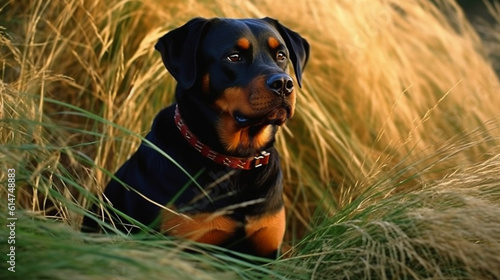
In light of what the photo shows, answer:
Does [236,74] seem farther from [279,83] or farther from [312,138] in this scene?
[312,138]

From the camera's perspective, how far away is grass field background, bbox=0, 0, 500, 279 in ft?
7.70

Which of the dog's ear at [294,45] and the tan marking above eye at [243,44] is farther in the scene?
the dog's ear at [294,45]

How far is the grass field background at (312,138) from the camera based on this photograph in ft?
7.70

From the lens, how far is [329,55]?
4668mm

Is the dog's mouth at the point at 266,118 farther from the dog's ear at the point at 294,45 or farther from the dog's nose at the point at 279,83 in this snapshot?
the dog's ear at the point at 294,45

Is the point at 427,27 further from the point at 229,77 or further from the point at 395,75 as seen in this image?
the point at 229,77

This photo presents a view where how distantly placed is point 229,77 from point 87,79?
4.30 ft

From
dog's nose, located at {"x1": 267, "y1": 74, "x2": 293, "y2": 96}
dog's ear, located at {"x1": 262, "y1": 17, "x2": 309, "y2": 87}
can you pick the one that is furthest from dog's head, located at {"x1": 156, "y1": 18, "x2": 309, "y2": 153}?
dog's ear, located at {"x1": 262, "y1": 17, "x2": 309, "y2": 87}

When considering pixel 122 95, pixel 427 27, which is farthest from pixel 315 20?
pixel 122 95

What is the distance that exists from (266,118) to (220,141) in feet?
0.83

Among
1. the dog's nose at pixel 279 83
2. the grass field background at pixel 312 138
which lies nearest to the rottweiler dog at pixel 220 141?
the dog's nose at pixel 279 83

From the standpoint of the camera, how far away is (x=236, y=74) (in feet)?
10.1

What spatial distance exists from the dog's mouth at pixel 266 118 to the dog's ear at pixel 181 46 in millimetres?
280

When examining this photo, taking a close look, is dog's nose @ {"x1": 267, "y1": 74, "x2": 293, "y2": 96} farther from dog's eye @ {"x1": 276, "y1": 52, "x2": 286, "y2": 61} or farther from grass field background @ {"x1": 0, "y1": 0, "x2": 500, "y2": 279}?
grass field background @ {"x1": 0, "y1": 0, "x2": 500, "y2": 279}
